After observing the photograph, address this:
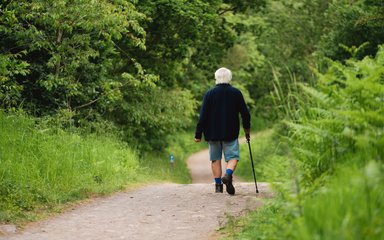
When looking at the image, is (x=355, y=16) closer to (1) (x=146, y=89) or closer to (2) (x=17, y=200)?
(1) (x=146, y=89)

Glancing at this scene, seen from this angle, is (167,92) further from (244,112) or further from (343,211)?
(343,211)

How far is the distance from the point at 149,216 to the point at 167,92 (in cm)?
1375

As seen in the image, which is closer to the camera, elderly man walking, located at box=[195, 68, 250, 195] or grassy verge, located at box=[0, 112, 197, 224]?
grassy verge, located at box=[0, 112, 197, 224]

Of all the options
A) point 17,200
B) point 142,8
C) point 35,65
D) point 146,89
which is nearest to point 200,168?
point 146,89

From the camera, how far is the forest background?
18.3ft

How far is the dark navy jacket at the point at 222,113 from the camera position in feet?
35.0

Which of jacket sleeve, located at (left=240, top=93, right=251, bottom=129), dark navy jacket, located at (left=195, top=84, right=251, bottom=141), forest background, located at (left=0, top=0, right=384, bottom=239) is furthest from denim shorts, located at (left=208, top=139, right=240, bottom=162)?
forest background, located at (left=0, top=0, right=384, bottom=239)

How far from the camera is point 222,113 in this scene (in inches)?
421

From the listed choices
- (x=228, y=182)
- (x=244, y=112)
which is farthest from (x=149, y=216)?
(x=244, y=112)

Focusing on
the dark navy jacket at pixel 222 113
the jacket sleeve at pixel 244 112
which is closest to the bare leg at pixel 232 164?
the dark navy jacket at pixel 222 113

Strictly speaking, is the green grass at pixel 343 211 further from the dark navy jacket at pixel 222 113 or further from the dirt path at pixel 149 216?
the dark navy jacket at pixel 222 113

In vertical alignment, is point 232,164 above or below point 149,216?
above

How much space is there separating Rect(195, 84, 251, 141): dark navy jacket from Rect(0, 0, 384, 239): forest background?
40.9 inches

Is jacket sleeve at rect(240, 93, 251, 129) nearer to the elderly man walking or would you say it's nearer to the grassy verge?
the elderly man walking
